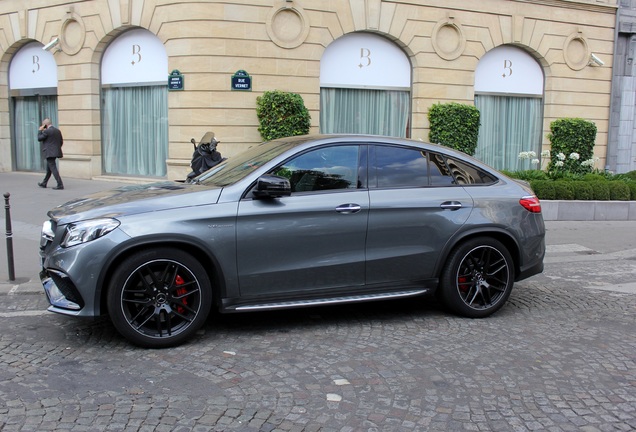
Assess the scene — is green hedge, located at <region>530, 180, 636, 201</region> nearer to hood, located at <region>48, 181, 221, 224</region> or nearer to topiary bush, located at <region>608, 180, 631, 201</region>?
topiary bush, located at <region>608, 180, 631, 201</region>

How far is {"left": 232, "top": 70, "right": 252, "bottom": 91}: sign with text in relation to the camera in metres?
14.1

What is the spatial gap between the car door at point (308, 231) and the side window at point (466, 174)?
101 centimetres

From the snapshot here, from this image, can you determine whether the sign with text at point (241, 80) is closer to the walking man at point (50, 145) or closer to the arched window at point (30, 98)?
the walking man at point (50, 145)

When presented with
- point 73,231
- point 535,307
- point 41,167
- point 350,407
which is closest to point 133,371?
point 73,231

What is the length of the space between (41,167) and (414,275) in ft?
50.1

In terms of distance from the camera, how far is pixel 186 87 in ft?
46.6

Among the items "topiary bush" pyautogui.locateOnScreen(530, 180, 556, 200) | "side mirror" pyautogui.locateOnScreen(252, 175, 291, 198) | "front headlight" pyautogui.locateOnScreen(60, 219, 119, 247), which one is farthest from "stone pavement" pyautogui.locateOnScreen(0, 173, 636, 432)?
"topiary bush" pyautogui.locateOnScreen(530, 180, 556, 200)

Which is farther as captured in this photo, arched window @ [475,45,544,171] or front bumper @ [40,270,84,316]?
arched window @ [475,45,544,171]

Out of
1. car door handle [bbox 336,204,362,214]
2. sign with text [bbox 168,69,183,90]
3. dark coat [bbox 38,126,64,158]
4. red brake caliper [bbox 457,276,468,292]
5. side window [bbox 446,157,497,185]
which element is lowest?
red brake caliper [bbox 457,276,468,292]

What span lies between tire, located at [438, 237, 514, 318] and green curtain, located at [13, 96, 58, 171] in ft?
48.0

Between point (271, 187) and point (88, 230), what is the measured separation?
1.43 metres

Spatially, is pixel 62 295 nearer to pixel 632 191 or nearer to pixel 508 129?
pixel 632 191

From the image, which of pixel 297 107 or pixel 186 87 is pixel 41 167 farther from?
pixel 297 107

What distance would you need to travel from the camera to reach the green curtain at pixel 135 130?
50.4ft
